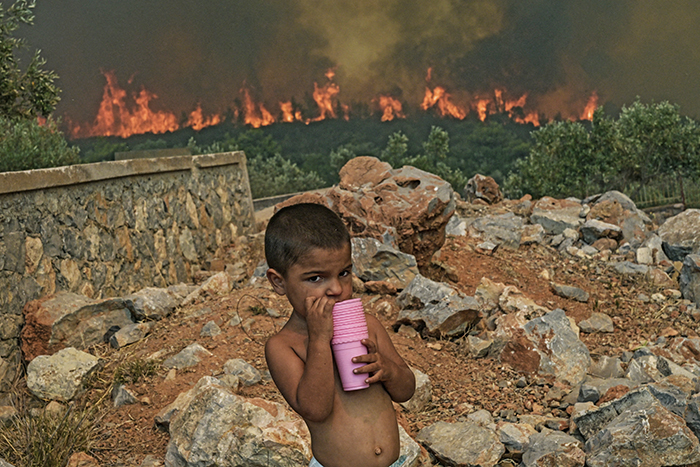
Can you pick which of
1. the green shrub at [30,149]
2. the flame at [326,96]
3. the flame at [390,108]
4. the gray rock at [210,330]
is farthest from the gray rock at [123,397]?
the flame at [390,108]

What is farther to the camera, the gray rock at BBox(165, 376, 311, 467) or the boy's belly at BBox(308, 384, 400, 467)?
the gray rock at BBox(165, 376, 311, 467)

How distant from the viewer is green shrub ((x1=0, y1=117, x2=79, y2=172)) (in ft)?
23.3

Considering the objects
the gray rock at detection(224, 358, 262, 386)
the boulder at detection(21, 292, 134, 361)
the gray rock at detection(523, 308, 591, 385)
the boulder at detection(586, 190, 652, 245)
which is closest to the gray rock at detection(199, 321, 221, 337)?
the gray rock at detection(224, 358, 262, 386)

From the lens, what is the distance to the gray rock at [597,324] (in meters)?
6.07

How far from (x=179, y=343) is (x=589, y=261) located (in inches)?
230

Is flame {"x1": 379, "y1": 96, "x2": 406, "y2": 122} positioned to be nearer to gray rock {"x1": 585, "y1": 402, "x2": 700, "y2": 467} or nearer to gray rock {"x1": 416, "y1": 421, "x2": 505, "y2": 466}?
gray rock {"x1": 416, "y1": 421, "x2": 505, "y2": 466}

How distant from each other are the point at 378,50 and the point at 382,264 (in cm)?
3321

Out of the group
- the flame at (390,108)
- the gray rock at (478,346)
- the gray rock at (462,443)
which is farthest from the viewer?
the flame at (390,108)

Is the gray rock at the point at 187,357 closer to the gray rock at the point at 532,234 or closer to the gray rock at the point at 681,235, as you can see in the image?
the gray rock at the point at 532,234

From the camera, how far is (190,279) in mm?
8547

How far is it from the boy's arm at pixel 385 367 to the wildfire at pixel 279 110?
92.6 feet

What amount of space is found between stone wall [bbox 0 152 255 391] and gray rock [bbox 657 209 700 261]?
6565 mm

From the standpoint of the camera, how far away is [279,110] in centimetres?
3534

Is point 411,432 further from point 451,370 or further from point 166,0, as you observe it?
point 166,0
